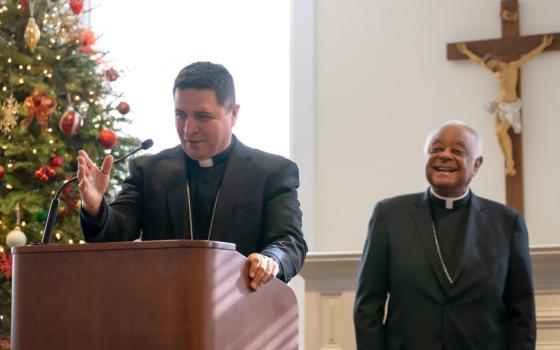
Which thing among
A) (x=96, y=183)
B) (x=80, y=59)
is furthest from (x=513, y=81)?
(x=96, y=183)

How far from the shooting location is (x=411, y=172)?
711cm

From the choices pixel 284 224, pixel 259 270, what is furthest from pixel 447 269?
pixel 259 270

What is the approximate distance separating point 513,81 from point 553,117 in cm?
41

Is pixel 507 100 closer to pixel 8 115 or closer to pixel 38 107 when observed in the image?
pixel 38 107

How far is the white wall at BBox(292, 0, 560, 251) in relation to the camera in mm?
6926

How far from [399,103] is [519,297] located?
3877mm

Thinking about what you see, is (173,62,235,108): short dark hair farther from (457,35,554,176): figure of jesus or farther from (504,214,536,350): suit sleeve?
(457,35,554,176): figure of jesus

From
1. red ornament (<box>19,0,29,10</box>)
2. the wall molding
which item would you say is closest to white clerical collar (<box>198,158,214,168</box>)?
the wall molding

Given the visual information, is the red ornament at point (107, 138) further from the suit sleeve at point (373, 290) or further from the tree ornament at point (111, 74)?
the suit sleeve at point (373, 290)

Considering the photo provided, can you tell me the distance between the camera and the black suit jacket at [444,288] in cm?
338

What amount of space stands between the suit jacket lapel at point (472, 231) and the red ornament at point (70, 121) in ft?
12.0

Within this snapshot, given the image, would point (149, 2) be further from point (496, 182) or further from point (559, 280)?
point (559, 280)

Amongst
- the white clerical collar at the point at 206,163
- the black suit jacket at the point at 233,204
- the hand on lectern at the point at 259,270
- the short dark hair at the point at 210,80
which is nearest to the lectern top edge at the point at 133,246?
the hand on lectern at the point at 259,270

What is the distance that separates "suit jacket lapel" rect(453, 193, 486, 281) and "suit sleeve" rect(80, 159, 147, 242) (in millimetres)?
→ 1284
